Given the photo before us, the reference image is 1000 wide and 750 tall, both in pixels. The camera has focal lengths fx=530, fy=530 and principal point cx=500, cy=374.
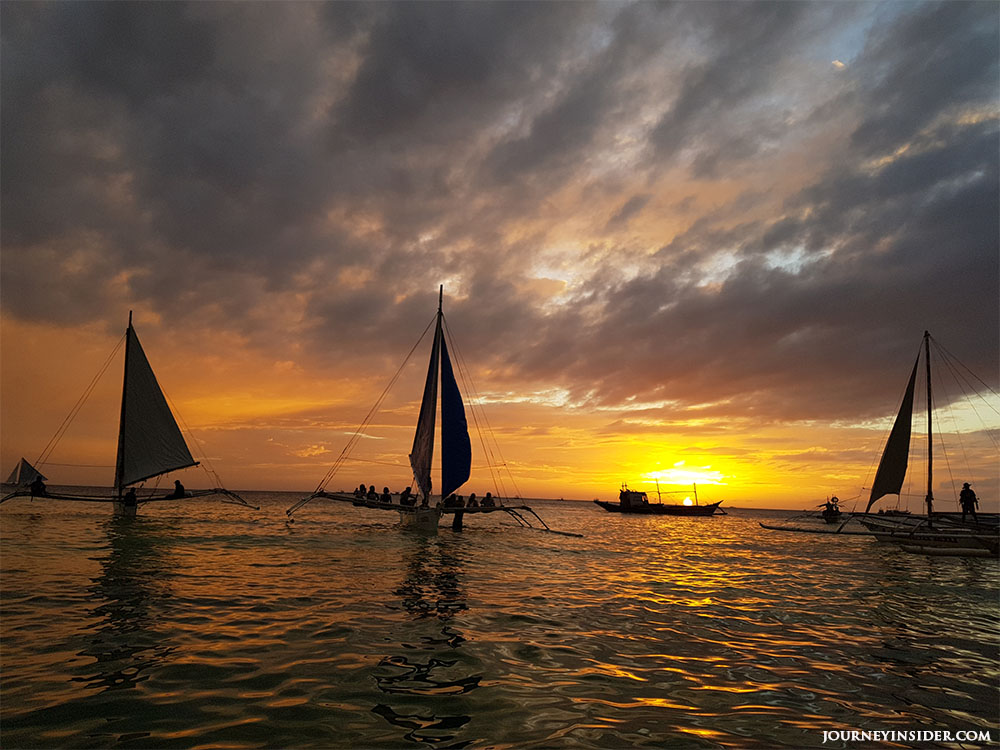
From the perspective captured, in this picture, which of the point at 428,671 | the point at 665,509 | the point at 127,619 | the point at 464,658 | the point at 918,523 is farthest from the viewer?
the point at 665,509

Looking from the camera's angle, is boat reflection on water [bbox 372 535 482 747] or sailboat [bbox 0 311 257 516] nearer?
boat reflection on water [bbox 372 535 482 747]

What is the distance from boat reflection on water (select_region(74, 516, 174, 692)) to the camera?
7.77 m

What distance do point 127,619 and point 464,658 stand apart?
23.6 feet

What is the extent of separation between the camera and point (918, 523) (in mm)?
36750

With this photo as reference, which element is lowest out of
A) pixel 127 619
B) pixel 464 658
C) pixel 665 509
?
pixel 665 509

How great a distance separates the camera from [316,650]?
29.8 feet

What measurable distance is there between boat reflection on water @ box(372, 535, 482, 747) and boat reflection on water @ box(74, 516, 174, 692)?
3.61 m

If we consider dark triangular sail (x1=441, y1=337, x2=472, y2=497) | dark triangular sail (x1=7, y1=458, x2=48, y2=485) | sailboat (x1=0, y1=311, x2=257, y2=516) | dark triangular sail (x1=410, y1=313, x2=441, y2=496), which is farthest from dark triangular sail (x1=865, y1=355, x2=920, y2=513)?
dark triangular sail (x1=7, y1=458, x2=48, y2=485)

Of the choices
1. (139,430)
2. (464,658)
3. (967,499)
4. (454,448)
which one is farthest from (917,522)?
(139,430)

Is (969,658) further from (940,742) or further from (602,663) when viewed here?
(602,663)

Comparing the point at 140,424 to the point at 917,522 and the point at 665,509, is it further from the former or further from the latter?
the point at 665,509

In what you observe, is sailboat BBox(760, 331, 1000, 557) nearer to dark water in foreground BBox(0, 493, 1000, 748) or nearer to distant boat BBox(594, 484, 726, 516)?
dark water in foreground BBox(0, 493, 1000, 748)

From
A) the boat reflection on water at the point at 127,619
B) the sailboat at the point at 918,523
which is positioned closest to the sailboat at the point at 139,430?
the boat reflection on water at the point at 127,619

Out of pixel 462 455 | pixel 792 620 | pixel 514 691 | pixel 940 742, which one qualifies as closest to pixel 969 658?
pixel 792 620
